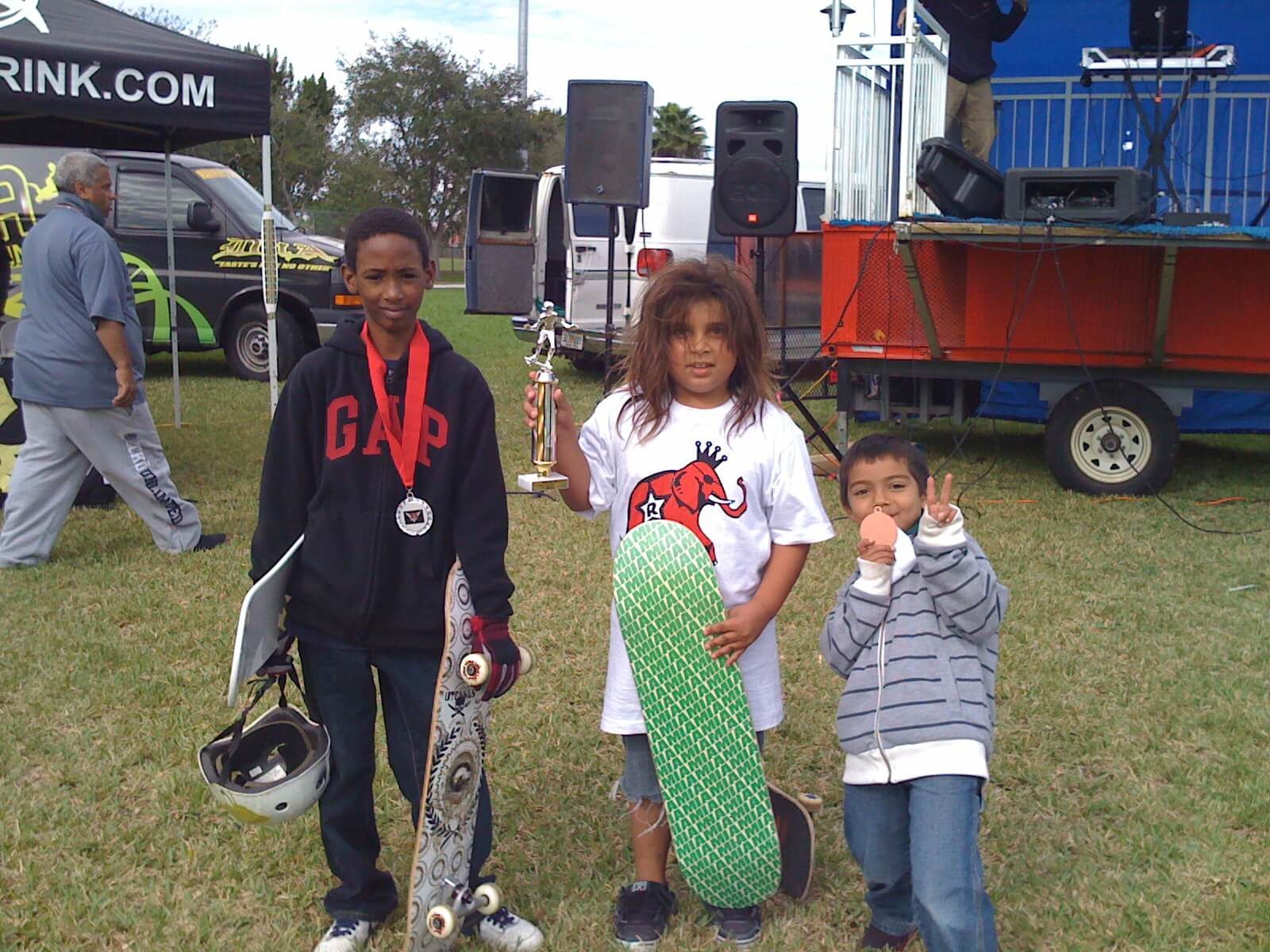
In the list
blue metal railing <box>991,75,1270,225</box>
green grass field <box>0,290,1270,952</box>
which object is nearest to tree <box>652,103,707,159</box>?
blue metal railing <box>991,75,1270,225</box>

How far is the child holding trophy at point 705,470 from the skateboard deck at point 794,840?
0.16 m

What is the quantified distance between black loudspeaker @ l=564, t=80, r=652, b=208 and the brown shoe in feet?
A: 23.6

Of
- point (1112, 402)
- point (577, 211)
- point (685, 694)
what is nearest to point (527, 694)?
point (685, 694)

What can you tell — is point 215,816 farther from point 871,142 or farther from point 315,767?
point 871,142

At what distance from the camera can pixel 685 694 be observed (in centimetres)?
270

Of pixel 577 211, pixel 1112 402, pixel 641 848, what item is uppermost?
pixel 577 211

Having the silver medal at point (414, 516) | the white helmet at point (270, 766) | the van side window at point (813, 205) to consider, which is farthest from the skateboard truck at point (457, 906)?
the van side window at point (813, 205)

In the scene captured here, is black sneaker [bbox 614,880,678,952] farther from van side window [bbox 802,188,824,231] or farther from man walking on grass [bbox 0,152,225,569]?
van side window [bbox 802,188,824,231]

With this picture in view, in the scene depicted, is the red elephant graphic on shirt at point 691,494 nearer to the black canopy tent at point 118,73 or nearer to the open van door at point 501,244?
the black canopy tent at point 118,73

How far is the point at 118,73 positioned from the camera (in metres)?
6.79

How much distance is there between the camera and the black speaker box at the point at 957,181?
706cm

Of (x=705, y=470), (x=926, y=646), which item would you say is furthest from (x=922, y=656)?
(x=705, y=470)

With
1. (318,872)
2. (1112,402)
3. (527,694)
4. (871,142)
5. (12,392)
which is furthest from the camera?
(871,142)

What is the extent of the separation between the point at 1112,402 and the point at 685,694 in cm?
570
